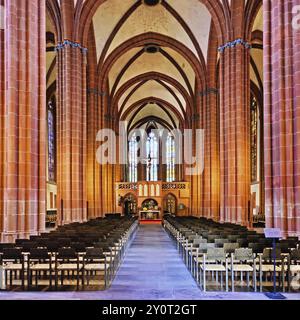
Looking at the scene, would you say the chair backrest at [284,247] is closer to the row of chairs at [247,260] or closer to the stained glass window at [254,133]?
the row of chairs at [247,260]

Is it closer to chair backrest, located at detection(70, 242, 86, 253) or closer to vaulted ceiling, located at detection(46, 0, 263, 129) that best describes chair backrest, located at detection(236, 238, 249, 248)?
chair backrest, located at detection(70, 242, 86, 253)

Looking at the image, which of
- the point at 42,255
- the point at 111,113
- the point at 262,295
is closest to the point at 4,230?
the point at 42,255

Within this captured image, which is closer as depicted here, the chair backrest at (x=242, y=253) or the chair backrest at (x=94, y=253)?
the chair backrest at (x=242, y=253)

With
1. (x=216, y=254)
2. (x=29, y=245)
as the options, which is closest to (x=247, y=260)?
(x=216, y=254)

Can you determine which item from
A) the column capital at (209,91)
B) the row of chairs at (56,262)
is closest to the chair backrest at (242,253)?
the row of chairs at (56,262)

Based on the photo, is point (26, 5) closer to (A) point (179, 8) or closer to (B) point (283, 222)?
(B) point (283, 222)

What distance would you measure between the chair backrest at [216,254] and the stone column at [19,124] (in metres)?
7.03

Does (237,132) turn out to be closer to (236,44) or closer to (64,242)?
(236,44)

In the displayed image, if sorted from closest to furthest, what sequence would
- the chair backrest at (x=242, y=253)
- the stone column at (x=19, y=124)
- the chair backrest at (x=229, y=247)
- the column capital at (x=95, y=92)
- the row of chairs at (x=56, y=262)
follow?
1. the chair backrest at (x=242, y=253)
2. the row of chairs at (x=56, y=262)
3. the chair backrest at (x=229, y=247)
4. the stone column at (x=19, y=124)
5. the column capital at (x=95, y=92)

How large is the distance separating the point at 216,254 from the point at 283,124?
6526 millimetres

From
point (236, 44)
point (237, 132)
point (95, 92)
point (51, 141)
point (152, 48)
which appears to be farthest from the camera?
point (51, 141)

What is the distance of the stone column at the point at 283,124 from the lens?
13.7 metres

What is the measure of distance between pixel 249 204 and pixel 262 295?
49.6 ft

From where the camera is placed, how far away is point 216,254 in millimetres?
9289
